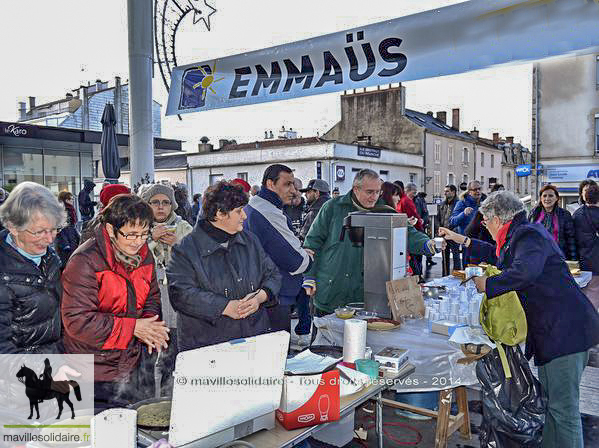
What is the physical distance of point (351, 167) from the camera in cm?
2538

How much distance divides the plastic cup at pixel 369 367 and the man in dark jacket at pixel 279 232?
107cm

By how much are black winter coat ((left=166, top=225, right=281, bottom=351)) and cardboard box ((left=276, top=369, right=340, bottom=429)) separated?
74 cm

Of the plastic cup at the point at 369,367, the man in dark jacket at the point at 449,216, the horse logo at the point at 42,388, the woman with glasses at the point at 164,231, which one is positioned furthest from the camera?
the man in dark jacket at the point at 449,216

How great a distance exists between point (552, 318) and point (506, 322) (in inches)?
9.6

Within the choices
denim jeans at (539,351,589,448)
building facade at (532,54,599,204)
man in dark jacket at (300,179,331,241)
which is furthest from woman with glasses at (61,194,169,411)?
building facade at (532,54,599,204)

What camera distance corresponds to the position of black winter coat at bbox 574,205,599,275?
5.21 metres

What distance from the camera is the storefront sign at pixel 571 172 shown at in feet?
61.4

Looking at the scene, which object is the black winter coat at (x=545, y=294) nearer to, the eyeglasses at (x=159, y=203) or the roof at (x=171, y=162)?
the eyeglasses at (x=159, y=203)

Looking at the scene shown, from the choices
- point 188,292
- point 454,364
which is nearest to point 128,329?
point 188,292

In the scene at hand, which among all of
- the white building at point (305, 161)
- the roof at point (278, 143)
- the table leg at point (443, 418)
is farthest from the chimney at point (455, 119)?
the table leg at point (443, 418)

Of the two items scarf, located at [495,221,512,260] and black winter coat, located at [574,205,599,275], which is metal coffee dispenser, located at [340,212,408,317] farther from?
black winter coat, located at [574,205,599,275]

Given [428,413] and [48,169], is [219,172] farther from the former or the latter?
[428,413]

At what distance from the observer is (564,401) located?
2.57 metres

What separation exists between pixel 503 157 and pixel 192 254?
4444 centimetres
